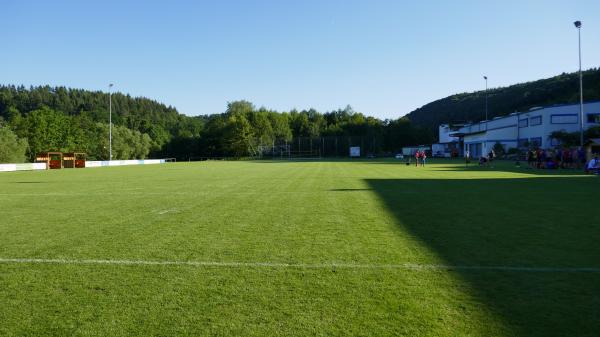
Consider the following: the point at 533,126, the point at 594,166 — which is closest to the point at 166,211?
the point at 594,166

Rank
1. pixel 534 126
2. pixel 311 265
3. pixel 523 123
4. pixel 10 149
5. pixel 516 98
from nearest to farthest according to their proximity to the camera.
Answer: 1. pixel 311 265
2. pixel 534 126
3. pixel 523 123
4. pixel 10 149
5. pixel 516 98

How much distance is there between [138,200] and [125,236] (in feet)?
22.0

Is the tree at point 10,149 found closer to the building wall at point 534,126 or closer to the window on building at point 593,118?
the building wall at point 534,126

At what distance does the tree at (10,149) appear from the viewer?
6969cm

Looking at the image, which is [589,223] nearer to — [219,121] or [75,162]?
[75,162]

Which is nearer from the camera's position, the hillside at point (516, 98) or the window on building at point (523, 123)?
the window on building at point (523, 123)

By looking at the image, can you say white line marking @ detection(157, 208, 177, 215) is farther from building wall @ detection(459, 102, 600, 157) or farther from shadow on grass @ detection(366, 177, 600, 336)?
building wall @ detection(459, 102, 600, 157)

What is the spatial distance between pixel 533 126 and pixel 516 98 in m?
102

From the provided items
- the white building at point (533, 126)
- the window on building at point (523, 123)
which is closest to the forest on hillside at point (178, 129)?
the white building at point (533, 126)

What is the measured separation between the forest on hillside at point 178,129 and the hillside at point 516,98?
1045 inches

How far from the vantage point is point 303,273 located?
5.54 m

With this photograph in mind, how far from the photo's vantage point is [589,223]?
29.8ft

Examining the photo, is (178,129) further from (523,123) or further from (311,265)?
(311,265)

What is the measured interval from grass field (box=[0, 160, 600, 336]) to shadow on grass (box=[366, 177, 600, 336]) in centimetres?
2
